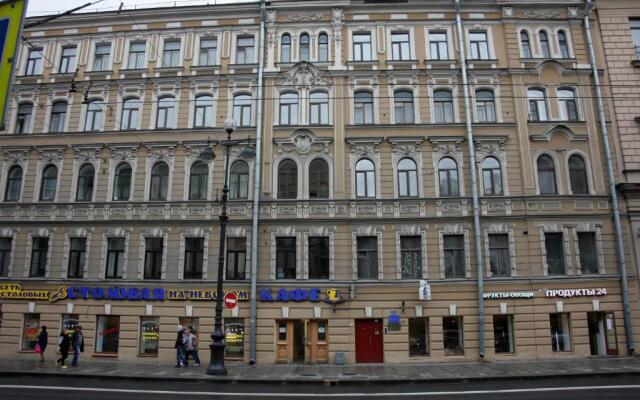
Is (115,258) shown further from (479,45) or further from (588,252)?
(588,252)

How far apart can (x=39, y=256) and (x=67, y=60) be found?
11.1 meters

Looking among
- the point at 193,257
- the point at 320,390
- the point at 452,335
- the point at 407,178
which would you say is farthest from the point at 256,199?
the point at 452,335

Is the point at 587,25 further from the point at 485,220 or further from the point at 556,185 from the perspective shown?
the point at 485,220

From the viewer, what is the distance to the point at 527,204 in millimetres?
21391

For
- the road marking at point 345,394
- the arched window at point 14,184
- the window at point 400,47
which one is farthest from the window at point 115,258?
the window at point 400,47

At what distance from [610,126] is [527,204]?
629 cm

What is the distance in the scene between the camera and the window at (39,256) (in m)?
22.5

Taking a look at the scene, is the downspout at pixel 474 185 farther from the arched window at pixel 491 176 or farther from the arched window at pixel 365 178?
the arched window at pixel 365 178

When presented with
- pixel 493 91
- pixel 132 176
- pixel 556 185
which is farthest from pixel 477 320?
pixel 132 176

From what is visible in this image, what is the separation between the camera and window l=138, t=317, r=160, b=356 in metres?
21.1

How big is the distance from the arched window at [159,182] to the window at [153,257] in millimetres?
2231

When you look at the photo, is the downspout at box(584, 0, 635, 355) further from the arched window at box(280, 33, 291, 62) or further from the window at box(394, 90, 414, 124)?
the arched window at box(280, 33, 291, 62)

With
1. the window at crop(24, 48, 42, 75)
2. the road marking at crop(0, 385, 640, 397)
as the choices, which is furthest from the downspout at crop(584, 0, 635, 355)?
the window at crop(24, 48, 42, 75)

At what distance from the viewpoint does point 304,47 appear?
2366 cm
